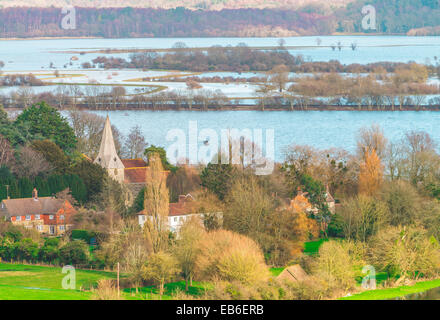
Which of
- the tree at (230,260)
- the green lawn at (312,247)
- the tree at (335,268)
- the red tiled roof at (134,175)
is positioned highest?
the tree at (230,260)

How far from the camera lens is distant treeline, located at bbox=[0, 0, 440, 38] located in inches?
5394

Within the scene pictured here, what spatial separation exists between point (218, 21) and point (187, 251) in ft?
453

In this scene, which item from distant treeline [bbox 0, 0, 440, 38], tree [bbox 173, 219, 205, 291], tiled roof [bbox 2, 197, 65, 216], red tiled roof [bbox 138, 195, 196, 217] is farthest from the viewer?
distant treeline [bbox 0, 0, 440, 38]

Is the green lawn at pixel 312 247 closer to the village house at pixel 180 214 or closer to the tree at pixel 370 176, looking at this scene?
the village house at pixel 180 214

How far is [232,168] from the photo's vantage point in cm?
3362

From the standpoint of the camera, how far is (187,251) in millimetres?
24016

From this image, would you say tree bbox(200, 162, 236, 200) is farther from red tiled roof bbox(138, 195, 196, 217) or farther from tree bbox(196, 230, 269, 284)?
tree bbox(196, 230, 269, 284)

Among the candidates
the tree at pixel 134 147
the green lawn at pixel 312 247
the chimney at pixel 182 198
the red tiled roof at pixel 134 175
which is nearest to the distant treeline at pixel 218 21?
the tree at pixel 134 147

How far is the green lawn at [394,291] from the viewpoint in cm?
2255

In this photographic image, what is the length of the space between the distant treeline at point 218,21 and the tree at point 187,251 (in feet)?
372

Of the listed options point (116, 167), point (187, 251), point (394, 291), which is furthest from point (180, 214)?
point (394, 291)

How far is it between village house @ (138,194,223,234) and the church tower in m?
7.86

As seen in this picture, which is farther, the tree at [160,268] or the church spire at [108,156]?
the church spire at [108,156]

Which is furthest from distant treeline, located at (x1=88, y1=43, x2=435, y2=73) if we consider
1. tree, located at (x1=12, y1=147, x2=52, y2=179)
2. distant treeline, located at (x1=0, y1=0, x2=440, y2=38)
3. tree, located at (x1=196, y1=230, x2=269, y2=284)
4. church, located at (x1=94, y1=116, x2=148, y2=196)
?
tree, located at (x1=196, y1=230, x2=269, y2=284)
